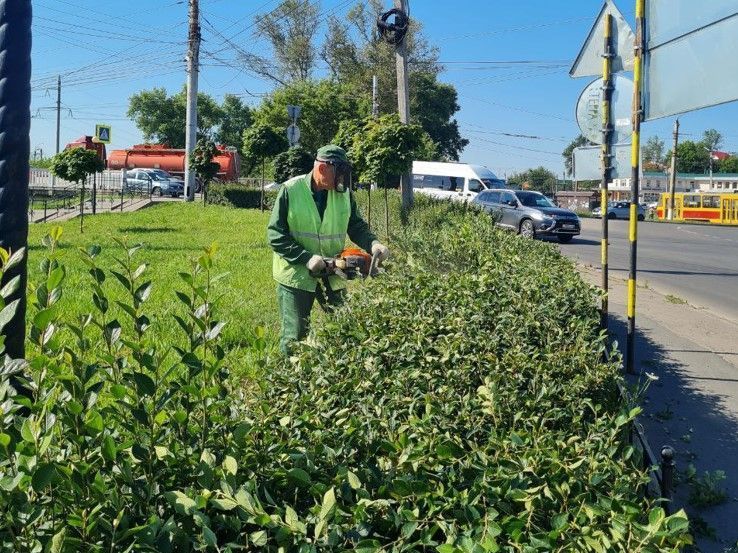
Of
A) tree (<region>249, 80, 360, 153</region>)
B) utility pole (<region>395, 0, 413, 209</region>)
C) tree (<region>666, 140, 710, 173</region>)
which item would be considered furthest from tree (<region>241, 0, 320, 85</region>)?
tree (<region>666, 140, 710, 173</region>)

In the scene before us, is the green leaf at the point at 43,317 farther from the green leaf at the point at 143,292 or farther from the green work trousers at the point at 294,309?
the green work trousers at the point at 294,309

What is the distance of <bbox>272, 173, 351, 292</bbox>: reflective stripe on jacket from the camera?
4.67m

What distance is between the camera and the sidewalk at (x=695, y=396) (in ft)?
11.9

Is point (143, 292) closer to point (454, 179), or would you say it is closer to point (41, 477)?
point (41, 477)

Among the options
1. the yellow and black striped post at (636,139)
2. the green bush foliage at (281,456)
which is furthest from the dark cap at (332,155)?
the yellow and black striped post at (636,139)

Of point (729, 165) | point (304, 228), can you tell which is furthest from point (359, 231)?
point (729, 165)

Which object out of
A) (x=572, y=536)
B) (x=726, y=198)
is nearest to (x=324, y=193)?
(x=572, y=536)

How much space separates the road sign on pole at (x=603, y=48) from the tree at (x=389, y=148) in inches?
351

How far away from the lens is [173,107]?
7344cm

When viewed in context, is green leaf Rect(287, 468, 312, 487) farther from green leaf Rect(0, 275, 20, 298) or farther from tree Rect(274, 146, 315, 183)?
tree Rect(274, 146, 315, 183)

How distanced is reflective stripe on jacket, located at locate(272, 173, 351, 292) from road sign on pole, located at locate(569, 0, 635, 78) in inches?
115

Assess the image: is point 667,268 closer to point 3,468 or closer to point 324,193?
point 324,193

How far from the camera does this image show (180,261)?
500 inches

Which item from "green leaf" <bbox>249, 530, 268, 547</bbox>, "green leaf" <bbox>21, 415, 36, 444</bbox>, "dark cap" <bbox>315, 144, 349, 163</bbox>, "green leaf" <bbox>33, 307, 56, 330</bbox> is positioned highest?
"dark cap" <bbox>315, 144, 349, 163</bbox>
